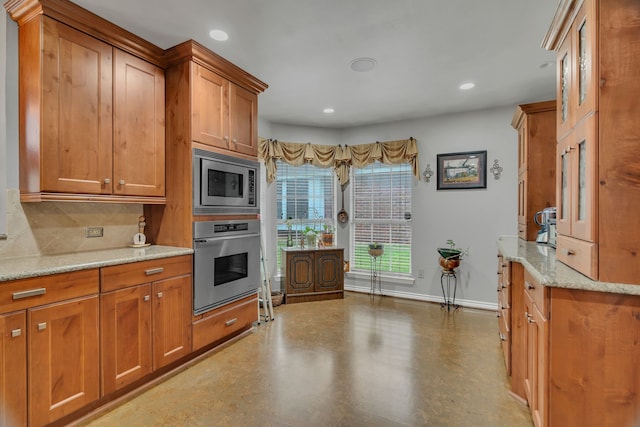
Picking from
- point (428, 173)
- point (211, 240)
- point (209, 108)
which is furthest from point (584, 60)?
point (428, 173)

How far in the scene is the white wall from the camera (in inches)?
160

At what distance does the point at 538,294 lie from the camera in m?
1.55

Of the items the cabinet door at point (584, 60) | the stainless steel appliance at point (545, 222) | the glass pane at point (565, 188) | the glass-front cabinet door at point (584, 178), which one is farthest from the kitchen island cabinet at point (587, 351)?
the stainless steel appliance at point (545, 222)

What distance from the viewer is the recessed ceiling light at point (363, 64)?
2816 mm

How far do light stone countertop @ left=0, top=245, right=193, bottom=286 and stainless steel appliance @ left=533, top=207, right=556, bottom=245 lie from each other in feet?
10.2

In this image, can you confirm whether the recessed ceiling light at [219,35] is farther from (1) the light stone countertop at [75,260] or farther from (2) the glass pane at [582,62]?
(2) the glass pane at [582,62]

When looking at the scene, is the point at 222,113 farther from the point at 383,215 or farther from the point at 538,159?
the point at 538,159

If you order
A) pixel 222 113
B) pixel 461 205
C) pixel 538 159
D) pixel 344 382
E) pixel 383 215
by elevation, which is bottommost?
pixel 344 382

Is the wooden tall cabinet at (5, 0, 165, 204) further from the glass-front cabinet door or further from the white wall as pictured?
the glass-front cabinet door

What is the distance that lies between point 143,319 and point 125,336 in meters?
0.15

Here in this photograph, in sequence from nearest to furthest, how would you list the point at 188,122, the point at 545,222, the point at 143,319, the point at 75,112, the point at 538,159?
1. the point at 75,112
2. the point at 143,319
3. the point at 188,122
4. the point at 545,222
5. the point at 538,159

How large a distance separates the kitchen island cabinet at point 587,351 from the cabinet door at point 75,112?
286cm

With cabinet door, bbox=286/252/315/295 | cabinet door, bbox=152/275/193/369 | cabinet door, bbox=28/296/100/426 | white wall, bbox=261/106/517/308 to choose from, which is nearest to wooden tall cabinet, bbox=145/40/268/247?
cabinet door, bbox=152/275/193/369

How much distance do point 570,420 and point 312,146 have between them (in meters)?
4.15
